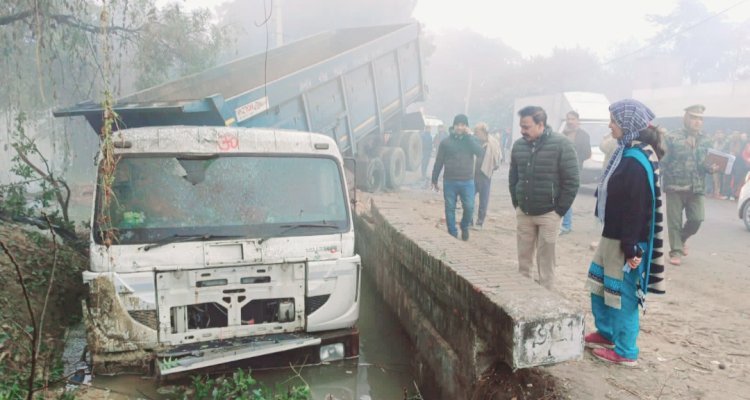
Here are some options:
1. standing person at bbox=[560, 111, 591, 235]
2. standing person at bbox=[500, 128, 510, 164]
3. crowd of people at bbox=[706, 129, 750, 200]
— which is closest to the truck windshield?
standing person at bbox=[560, 111, 591, 235]

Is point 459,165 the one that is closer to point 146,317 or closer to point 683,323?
point 683,323

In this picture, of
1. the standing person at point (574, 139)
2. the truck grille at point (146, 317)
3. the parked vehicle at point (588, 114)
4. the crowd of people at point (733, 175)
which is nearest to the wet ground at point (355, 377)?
the truck grille at point (146, 317)

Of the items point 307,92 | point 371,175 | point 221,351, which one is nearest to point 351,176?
point 221,351

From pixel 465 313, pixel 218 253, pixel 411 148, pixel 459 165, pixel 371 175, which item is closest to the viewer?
pixel 465 313

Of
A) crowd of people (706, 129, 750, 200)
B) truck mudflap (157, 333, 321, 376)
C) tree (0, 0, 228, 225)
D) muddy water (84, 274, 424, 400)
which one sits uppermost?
tree (0, 0, 228, 225)

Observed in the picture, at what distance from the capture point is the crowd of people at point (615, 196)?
3057 millimetres

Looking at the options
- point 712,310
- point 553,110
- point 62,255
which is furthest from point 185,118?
point 553,110

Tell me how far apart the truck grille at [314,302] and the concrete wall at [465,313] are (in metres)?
0.82

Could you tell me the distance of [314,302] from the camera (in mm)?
3490

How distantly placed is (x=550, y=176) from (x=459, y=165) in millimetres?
2407

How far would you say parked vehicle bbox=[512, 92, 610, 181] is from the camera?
11.9 meters

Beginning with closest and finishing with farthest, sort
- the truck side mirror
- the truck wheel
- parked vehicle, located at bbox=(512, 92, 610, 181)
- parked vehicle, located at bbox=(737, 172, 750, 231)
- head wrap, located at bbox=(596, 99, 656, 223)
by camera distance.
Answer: head wrap, located at bbox=(596, 99, 656, 223) → the truck side mirror → parked vehicle, located at bbox=(737, 172, 750, 231) → parked vehicle, located at bbox=(512, 92, 610, 181) → the truck wheel

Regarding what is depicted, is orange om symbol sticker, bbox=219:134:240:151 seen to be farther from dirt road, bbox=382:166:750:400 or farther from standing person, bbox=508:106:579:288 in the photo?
standing person, bbox=508:106:579:288

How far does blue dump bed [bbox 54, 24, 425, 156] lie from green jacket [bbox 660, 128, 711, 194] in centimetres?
477
